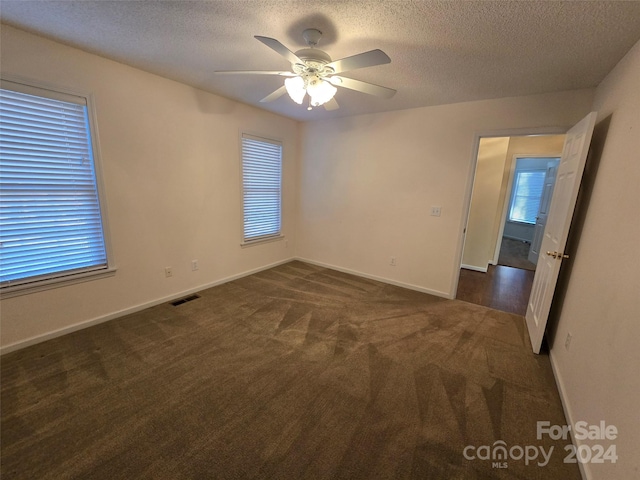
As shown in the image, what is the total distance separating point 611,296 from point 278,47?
7.52 feet

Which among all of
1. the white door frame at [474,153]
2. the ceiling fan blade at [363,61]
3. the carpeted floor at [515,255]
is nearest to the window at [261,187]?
the ceiling fan blade at [363,61]

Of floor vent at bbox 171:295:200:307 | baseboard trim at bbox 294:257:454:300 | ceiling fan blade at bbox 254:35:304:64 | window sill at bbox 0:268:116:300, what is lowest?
floor vent at bbox 171:295:200:307

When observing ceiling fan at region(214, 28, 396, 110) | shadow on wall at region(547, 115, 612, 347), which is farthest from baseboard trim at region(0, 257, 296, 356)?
shadow on wall at region(547, 115, 612, 347)

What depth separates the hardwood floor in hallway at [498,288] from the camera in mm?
3379

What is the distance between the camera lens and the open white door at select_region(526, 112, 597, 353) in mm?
2012

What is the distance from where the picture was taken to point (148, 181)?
2.69m

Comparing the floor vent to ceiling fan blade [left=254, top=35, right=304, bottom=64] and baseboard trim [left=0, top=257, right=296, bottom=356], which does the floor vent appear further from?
ceiling fan blade [left=254, top=35, right=304, bottom=64]

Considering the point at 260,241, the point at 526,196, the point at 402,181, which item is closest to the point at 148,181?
the point at 260,241

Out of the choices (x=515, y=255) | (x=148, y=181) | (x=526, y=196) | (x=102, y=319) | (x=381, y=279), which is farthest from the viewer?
(x=526, y=196)

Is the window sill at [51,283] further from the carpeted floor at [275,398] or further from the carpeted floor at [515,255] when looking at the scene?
the carpeted floor at [515,255]

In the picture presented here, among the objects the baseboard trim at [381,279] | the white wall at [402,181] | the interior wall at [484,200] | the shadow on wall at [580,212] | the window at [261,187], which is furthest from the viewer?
the interior wall at [484,200]

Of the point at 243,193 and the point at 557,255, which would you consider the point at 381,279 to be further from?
the point at 243,193

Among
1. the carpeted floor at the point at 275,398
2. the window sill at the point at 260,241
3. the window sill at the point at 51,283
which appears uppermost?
the window sill at the point at 260,241

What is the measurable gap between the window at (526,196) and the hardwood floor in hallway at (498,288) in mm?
3299
